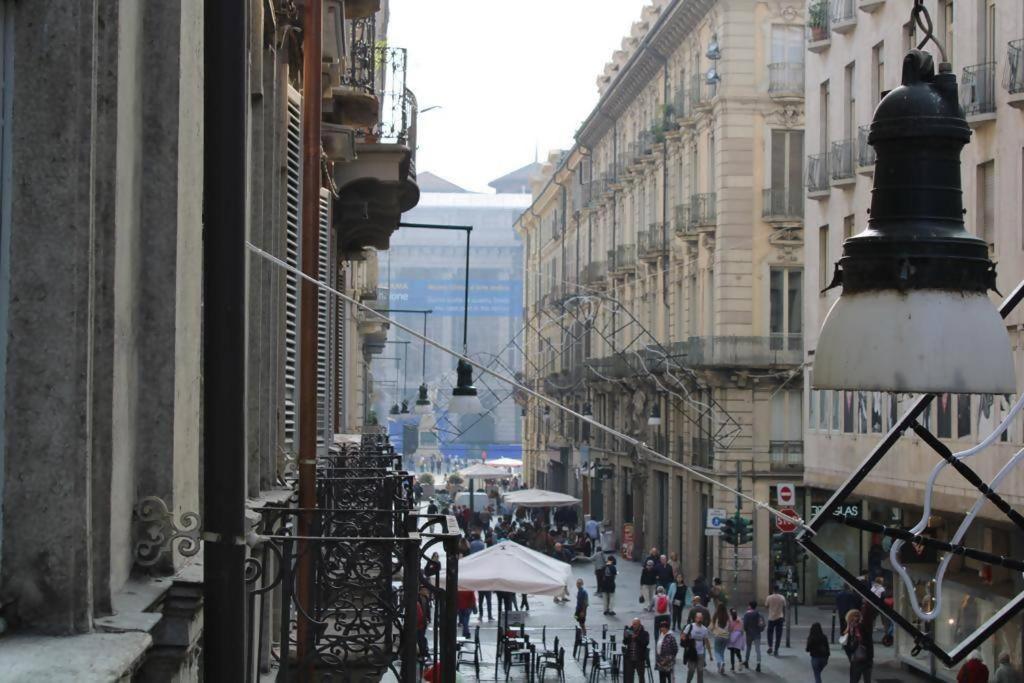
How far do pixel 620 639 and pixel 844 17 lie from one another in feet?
43.5

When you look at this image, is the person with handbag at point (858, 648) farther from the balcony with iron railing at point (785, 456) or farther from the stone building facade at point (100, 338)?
the stone building facade at point (100, 338)

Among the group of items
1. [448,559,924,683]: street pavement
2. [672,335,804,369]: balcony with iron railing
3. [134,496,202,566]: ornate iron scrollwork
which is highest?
[672,335,804,369]: balcony with iron railing

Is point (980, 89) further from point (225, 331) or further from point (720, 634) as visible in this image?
point (225, 331)

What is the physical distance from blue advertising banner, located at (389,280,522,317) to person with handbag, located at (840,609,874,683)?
69865 mm

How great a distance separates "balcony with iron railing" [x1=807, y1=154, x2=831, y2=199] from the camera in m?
33.5

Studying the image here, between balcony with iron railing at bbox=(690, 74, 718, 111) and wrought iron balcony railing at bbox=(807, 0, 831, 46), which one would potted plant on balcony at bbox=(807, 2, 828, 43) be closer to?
wrought iron balcony railing at bbox=(807, 0, 831, 46)

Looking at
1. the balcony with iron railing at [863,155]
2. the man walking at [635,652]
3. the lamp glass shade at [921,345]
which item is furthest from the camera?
the balcony with iron railing at [863,155]

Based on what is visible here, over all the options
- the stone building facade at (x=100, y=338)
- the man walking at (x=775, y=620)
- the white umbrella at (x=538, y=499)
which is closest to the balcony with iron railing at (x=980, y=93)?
the man walking at (x=775, y=620)

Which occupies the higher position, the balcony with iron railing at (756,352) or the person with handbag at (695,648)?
the balcony with iron railing at (756,352)

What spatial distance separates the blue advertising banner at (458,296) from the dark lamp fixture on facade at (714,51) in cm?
5102

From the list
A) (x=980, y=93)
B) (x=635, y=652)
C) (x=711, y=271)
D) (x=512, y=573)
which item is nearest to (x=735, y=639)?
(x=635, y=652)

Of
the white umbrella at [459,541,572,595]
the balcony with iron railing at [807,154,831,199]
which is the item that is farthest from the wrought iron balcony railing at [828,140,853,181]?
the white umbrella at [459,541,572,595]

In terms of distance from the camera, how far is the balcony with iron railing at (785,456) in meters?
44.6

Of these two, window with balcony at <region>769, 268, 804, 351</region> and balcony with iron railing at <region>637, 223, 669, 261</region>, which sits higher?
balcony with iron railing at <region>637, 223, 669, 261</region>
